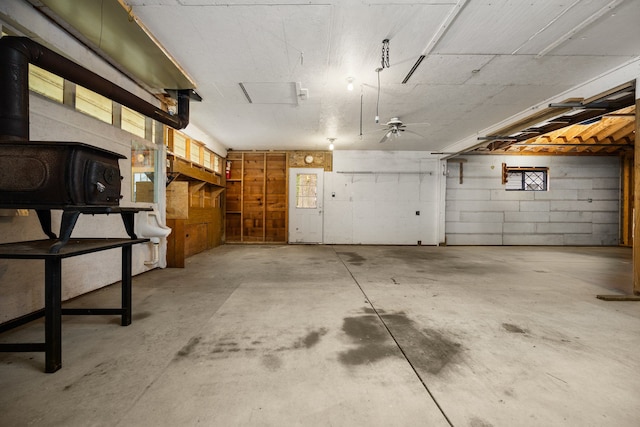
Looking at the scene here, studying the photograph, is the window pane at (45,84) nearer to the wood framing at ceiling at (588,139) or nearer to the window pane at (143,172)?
the window pane at (143,172)

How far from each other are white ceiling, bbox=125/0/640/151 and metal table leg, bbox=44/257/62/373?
7.36ft

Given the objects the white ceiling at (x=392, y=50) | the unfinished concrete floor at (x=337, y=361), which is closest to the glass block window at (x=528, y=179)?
the white ceiling at (x=392, y=50)

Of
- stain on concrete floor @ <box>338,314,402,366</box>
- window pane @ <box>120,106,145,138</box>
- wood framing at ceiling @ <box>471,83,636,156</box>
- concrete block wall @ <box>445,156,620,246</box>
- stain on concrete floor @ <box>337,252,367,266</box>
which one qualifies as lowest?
stain on concrete floor @ <box>337,252,367,266</box>

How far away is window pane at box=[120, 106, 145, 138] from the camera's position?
3.40 metres

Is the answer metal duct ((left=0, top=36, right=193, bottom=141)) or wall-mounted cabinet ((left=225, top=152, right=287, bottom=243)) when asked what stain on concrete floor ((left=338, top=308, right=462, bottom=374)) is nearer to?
metal duct ((left=0, top=36, right=193, bottom=141))

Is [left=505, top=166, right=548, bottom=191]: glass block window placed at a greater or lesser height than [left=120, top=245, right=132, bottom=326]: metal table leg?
greater

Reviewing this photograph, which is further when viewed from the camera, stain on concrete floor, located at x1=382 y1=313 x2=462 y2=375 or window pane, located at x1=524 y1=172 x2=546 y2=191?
window pane, located at x1=524 y1=172 x2=546 y2=191

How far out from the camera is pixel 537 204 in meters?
7.87

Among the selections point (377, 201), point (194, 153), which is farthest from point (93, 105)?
point (377, 201)

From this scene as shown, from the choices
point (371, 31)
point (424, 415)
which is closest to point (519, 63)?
point (371, 31)

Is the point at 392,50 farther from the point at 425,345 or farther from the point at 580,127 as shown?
the point at 580,127

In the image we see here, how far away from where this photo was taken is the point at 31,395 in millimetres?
1279

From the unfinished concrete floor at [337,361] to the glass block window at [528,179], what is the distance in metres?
5.71

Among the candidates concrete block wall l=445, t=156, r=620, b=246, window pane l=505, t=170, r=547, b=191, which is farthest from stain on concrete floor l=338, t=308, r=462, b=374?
window pane l=505, t=170, r=547, b=191
